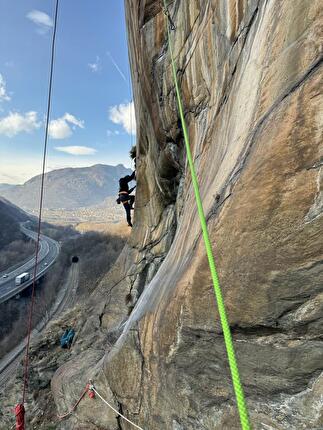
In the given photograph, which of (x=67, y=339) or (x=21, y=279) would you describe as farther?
(x=21, y=279)

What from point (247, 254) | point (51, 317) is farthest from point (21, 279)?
point (247, 254)

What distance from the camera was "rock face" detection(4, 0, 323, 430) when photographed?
97.0 inches

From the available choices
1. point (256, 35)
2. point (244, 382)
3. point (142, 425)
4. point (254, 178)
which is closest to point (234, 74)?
point (256, 35)

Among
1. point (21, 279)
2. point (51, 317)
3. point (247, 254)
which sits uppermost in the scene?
point (247, 254)

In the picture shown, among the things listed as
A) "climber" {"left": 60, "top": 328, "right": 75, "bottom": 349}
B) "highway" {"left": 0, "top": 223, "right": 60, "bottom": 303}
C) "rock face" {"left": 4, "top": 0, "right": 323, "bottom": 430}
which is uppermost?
"rock face" {"left": 4, "top": 0, "right": 323, "bottom": 430}

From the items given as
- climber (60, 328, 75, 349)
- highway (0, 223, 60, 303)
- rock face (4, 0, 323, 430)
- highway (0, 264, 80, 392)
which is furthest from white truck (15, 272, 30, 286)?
rock face (4, 0, 323, 430)

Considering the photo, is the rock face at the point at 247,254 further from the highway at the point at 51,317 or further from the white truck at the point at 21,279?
the white truck at the point at 21,279

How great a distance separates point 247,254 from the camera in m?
2.79

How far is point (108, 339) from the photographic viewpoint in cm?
902

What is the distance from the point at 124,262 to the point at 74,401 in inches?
240

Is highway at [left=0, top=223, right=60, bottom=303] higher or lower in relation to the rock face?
lower

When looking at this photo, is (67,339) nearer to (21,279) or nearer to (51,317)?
(51,317)

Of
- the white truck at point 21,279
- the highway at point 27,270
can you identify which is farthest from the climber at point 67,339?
the white truck at point 21,279

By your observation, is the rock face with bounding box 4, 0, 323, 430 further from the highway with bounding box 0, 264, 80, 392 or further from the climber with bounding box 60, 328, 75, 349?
the highway with bounding box 0, 264, 80, 392
